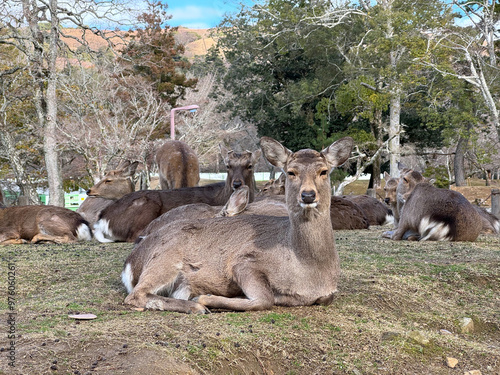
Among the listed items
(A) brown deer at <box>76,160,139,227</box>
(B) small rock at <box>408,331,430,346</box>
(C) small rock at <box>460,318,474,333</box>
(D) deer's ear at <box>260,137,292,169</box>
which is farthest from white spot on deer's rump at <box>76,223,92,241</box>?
(B) small rock at <box>408,331,430,346</box>

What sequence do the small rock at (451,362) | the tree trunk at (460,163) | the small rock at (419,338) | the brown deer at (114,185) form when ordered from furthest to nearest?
the tree trunk at (460,163) < the brown deer at (114,185) < the small rock at (419,338) < the small rock at (451,362)

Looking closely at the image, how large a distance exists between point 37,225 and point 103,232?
1366 millimetres

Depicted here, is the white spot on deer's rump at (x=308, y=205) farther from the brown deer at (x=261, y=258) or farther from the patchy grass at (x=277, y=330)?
the patchy grass at (x=277, y=330)

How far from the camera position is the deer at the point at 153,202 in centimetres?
1102

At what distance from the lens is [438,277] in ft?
23.6

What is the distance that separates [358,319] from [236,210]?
2.84 m

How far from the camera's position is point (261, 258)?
18.1ft

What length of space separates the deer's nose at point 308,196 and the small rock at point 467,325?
1.97 meters

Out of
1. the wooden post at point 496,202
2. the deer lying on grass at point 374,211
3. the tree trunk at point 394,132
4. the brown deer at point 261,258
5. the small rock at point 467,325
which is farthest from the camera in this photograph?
the tree trunk at point 394,132

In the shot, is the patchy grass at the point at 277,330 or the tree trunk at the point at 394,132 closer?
the patchy grass at the point at 277,330

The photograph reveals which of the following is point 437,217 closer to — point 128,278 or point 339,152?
point 339,152

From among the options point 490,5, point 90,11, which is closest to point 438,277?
point 90,11

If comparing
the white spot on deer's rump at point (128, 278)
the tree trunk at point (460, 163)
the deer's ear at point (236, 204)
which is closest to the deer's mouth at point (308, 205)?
the white spot on deer's rump at point (128, 278)

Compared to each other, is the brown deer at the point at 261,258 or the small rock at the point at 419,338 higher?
the brown deer at the point at 261,258
